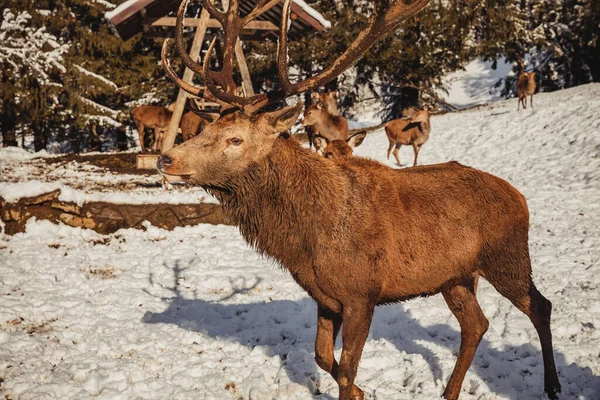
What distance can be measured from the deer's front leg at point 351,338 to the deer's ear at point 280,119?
1.39 metres

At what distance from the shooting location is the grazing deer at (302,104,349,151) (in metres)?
13.4

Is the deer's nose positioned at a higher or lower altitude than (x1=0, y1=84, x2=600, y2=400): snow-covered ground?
higher

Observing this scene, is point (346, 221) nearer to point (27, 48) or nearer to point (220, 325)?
point (220, 325)

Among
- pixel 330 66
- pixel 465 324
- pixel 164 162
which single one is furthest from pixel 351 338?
pixel 330 66

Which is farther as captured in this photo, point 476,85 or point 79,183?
point 476,85

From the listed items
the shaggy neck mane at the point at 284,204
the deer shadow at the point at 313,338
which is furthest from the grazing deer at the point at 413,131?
the shaggy neck mane at the point at 284,204

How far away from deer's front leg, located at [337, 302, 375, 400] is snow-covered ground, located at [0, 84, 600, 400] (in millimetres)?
571

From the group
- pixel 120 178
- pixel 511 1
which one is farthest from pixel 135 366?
pixel 511 1

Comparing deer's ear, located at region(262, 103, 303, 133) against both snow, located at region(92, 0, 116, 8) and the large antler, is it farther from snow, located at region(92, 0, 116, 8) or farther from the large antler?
snow, located at region(92, 0, 116, 8)

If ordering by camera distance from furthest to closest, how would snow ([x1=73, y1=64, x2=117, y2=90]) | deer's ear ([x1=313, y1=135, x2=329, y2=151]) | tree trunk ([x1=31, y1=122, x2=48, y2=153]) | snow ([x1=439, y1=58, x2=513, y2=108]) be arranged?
snow ([x1=439, y1=58, x2=513, y2=108]) < tree trunk ([x1=31, y1=122, x2=48, y2=153]) < snow ([x1=73, y1=64, x2=117, y2=90]) < deer's ear ([x1=313, y1=135, x2=329, y2=151])

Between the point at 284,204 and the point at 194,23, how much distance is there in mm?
8488

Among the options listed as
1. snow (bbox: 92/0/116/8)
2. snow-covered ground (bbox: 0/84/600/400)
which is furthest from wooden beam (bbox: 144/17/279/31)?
snow (bbox: 92/0/116/8)

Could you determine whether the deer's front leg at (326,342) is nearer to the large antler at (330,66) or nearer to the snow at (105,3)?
the large antler at (330,66)

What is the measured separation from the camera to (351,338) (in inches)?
137
